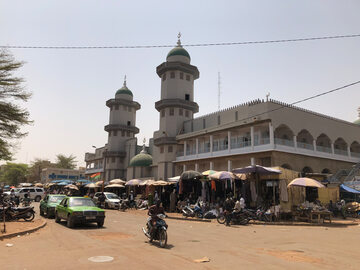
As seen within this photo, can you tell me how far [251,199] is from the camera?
22031mm

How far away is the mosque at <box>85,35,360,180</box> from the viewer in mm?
28578

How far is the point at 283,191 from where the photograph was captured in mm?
19281

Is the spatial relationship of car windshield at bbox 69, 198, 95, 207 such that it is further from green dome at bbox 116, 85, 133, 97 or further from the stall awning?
green dome at bbox 116, 85, 133, 97

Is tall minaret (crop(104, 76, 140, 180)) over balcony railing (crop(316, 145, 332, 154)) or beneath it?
over

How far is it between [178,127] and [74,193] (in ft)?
60.3

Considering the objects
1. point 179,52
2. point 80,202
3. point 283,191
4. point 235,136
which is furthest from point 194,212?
point 179,52

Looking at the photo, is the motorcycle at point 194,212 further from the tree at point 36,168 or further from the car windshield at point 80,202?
the tree at point 36,168

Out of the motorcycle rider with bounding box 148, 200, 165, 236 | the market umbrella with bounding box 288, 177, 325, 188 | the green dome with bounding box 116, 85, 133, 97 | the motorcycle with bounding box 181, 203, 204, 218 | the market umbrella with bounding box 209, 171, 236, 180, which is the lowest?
the motorcycle with bounding box 181, 203, 204, 218

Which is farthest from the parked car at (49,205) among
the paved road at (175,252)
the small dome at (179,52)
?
the small dome at (179,52)

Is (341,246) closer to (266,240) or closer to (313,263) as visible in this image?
(266,240)

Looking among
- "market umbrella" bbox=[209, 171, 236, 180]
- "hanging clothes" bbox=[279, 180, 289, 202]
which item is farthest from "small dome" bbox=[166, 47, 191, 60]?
"hanging clothes" bbox=[279, 180, 289, 202]

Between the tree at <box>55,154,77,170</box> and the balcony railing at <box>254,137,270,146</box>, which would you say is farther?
the tree at <box>55,154,77,170</box>

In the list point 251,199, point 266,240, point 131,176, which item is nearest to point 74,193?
point 131,176

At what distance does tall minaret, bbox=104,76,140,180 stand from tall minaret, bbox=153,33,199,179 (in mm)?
13400
